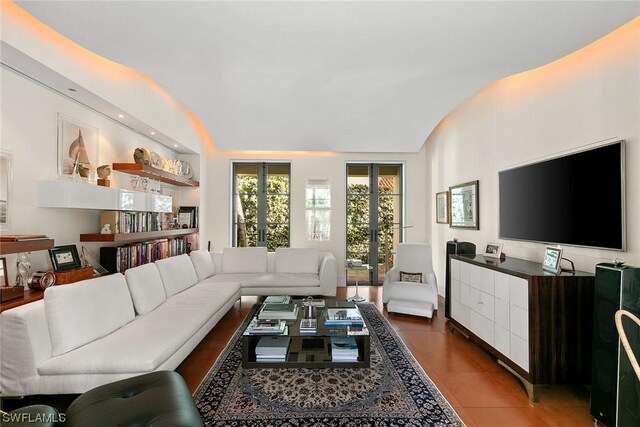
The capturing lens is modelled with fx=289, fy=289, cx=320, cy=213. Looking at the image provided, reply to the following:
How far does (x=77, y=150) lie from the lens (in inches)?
112

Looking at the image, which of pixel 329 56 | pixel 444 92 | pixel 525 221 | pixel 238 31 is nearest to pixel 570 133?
pixel 525 221

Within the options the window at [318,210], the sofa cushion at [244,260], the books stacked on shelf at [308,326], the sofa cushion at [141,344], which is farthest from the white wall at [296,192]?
the books stacked on shelf at [308,326]

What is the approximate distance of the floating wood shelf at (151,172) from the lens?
10.9ft

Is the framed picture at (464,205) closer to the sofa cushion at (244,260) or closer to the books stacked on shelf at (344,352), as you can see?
the books stacked on shelf at (344,352)

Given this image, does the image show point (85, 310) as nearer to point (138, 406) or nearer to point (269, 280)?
point (138, 406)

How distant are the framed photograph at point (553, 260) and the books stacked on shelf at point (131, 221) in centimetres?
413

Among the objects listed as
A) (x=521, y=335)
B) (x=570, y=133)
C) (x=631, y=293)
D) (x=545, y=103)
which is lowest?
(x=521, y=335)

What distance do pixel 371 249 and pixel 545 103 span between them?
367 cm

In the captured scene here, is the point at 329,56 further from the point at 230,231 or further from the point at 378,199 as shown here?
the point at 230,231

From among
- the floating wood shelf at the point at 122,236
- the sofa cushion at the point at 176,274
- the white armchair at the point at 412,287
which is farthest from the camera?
the white armchair at the point at 412,287

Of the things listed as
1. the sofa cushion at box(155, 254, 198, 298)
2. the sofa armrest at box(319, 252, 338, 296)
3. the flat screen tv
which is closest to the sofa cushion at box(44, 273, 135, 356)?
the sofa cushion at box(155, 254, 198, 298)

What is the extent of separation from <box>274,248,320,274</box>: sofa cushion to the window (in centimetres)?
85

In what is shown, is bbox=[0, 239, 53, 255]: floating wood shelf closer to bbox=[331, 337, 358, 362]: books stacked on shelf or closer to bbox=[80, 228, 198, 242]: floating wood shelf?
bbox=[80, 228, 198, 242]: floating wood shelf

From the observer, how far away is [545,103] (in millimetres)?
2754
